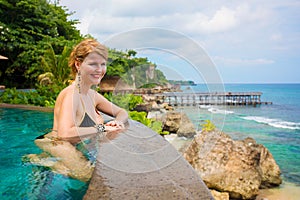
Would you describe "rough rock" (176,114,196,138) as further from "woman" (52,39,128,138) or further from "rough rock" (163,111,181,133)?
"woman" (52,39,128,138)

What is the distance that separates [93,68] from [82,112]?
39cm

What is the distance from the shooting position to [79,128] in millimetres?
1830

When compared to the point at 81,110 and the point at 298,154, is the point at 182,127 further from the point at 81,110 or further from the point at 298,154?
the point at 298,154

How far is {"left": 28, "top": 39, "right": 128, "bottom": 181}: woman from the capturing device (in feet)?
5.33

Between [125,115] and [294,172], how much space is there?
11716mm

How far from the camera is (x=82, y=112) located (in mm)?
1876

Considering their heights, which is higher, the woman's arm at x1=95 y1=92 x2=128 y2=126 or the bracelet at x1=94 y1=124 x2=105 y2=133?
the woman's arm at x1=95 y1=92 x2=128 y2=126

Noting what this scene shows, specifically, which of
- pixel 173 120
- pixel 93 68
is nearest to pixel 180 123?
pixel 173 120

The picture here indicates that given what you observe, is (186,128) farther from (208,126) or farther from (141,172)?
(141,172)

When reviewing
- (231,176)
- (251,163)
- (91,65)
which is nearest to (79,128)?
(91,65)

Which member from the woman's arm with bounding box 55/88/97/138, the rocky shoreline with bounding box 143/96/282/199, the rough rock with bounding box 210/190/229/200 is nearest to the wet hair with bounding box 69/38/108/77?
the woman's arm with bounding box 55/88/97/138

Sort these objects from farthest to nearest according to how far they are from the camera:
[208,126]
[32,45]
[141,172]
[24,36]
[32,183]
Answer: [24,36], [32,45], [32,183], [208,126], [141,172]

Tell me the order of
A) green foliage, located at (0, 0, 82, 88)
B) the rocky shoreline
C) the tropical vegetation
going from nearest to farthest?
the rocky shoreline
the tropical vegetation
green foliage, located at (0, 0, 82, 88)

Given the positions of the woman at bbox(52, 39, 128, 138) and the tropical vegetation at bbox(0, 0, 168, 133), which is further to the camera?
the tropical vegetation at bbox(0, 0, 168, 133)
